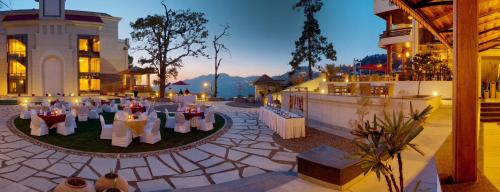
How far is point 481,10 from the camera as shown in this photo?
7262 mm

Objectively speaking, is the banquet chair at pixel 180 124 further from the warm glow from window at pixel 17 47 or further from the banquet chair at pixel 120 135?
the warm glow from window at pixel 17 47

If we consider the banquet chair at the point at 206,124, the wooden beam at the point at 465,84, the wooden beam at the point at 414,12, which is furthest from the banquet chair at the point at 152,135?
the wooden beam at the point at 465,84

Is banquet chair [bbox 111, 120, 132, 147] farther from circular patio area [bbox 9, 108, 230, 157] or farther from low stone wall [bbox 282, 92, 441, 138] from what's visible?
low stone wall [bbox 282, 92, 441, 138]

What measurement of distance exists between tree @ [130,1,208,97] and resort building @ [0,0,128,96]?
4.54 m

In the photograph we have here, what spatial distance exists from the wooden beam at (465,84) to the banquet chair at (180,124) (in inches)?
390

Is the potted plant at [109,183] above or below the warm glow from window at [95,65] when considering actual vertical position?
below

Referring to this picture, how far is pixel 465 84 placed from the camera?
13.1 feet

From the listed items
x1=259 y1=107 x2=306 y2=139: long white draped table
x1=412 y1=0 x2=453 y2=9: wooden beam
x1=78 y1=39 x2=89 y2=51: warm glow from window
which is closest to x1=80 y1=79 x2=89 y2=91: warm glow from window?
x1=78 y1=39 x2=89 y2=51: warm glow from window

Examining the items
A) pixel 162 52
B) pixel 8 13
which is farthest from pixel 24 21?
pixel 162 52

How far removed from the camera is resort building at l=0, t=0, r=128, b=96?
31.8 meters

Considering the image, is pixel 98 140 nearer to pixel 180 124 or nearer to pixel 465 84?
pixel 180 124

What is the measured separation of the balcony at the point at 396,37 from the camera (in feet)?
79.0

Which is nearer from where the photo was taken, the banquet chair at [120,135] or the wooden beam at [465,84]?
the wooden beam at [465,84]

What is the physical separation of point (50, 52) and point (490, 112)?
113 ft
